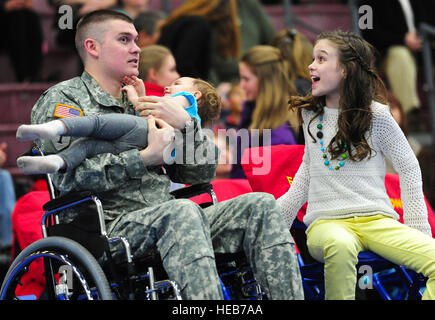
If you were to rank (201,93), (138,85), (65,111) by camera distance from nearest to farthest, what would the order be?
(65,111)
(138,85)
(201,93)

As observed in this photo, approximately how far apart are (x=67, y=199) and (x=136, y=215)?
26 cm

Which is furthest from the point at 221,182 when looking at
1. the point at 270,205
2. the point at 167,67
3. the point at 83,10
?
the point at 83,10

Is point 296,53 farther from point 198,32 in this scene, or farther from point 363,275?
point 363,275

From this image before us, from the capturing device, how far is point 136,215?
292 cm

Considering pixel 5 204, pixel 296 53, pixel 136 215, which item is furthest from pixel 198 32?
pixel 136 215

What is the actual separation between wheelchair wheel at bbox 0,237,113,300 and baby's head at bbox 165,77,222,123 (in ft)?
3.21

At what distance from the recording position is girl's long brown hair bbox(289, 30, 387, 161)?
3271mm

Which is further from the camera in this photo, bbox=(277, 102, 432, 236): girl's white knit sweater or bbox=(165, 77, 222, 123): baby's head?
bbox=(165, 77, 222, 123): baby's head

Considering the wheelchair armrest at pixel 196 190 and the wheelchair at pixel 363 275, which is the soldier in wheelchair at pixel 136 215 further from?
the wheelchair at pixel 363 275

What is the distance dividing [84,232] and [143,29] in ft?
10.2

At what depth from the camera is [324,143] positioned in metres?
3.36

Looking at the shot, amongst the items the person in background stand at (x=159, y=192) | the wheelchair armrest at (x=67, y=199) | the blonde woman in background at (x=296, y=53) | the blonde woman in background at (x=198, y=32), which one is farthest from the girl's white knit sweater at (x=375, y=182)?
the blonde woman in background at (x=198, y=32)

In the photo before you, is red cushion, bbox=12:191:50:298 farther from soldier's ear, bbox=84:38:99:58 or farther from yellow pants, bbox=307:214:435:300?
yellow pants, bbox=307:214:435:300

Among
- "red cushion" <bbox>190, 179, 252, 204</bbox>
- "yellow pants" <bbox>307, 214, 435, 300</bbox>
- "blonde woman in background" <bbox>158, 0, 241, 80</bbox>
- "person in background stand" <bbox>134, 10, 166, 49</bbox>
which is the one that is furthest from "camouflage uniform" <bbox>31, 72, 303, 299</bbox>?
"person in background stand" <bbox>134, 10, 166, 49</bbox>
